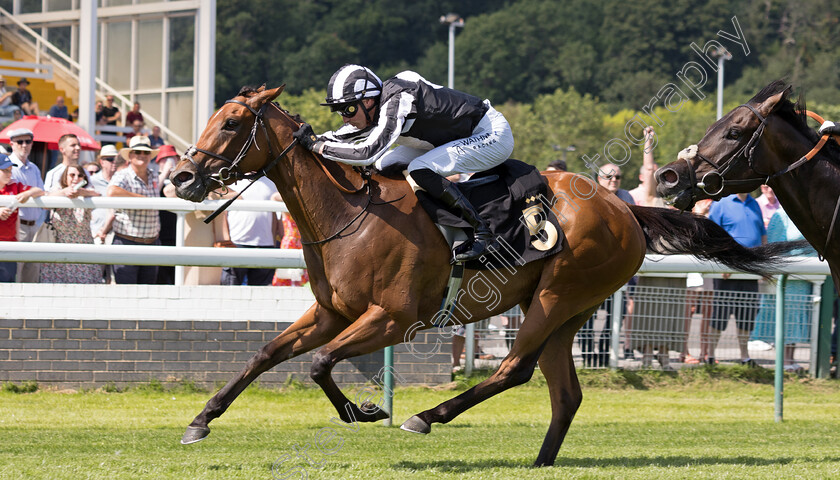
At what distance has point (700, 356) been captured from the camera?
984cm

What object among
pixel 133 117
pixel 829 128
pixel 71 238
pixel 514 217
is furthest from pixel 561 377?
pixel 133 117

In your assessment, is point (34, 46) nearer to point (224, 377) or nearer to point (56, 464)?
point (224, 377)

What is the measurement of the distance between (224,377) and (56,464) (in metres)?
3.05

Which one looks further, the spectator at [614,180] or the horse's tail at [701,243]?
the spectator at [614,180]

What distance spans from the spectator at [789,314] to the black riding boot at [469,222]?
475 centimetres

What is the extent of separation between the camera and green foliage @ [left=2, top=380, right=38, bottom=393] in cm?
827

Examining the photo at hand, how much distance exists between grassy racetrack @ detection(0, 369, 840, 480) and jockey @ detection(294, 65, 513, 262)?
1369mm

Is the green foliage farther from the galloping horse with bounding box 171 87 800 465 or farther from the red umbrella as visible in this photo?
the red umbrella

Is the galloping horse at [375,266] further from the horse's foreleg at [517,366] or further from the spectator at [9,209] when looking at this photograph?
the spectator at [9,209]

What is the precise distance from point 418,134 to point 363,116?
0.35 meters

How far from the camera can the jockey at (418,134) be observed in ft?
19.1

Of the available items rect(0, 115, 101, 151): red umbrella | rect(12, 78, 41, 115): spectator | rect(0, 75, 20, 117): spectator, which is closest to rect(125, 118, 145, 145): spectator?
rect(12, 78, 41, 115): spectator

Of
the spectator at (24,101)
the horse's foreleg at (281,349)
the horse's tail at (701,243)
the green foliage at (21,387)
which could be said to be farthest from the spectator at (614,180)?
the spectator at (24,101)

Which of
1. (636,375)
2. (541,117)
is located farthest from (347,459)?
(541,117)
